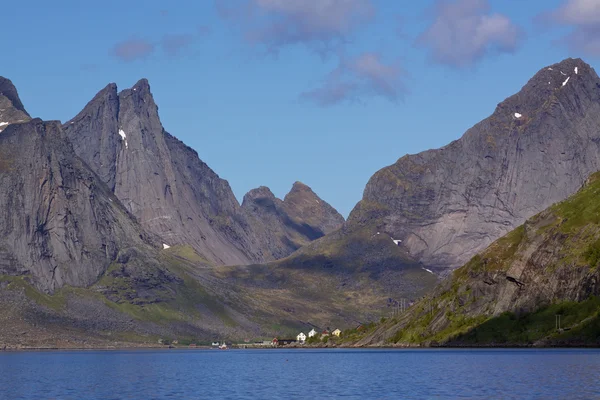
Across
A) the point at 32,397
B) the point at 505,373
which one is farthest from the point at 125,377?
the point at 505,373

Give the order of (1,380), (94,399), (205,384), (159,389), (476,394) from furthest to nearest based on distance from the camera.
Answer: (1,380)
(205,384)
(159,389)
(94,399)
(476,394)

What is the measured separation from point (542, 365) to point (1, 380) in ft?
336

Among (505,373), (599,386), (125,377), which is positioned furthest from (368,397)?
(125,377)

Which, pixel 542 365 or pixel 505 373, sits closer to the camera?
pixel 505 373

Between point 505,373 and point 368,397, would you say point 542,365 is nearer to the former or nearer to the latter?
point 505,373

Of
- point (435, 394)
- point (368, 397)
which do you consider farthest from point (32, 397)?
point (435, 394)

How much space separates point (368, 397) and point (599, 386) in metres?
30.4

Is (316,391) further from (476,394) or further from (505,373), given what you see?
(505,373)

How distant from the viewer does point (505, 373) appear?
552 ft

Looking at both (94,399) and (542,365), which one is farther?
(542,365)

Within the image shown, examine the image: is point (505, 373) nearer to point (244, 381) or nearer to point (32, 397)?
point (244, 381)

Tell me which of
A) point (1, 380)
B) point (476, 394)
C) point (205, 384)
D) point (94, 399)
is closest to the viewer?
point (476, 394)

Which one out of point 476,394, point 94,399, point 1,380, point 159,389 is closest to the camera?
point 476,394

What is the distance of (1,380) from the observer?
19425 cm
